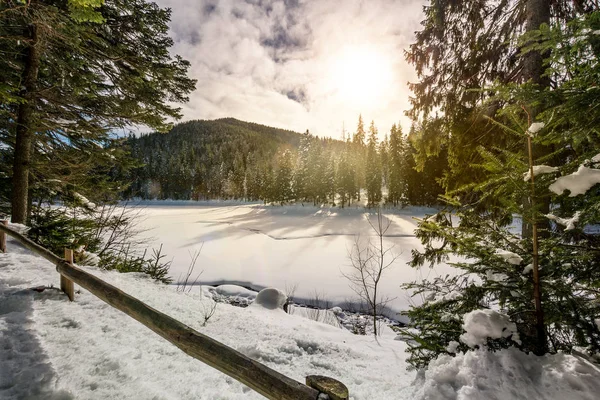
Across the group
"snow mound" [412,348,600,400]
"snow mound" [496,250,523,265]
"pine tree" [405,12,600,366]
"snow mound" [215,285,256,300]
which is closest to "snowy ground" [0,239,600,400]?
"snow mound" [412,348,600,400]

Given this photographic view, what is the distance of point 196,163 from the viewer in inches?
3595

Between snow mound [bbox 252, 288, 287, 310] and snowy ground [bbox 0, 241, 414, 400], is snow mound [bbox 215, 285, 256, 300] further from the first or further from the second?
snowy ground [bbox 0, 241, 414, 400]

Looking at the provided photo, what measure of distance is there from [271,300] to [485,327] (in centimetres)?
694

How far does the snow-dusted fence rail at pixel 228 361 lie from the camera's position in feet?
5.45

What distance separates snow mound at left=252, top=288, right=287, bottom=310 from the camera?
8414 mm

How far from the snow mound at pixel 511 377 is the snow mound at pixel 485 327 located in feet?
0.38

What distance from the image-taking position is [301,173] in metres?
55.9

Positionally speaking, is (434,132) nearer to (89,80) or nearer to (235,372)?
(235,372)

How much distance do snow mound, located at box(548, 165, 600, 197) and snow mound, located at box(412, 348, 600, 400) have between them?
1.51 m

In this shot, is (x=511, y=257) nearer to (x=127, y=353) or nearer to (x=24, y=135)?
(x=127, y=353)

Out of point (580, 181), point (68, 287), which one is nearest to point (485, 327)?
point (580, 181)

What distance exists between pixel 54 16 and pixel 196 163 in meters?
92.4

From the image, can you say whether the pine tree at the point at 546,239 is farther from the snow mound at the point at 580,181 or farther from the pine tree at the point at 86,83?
the pine tree at the point at 86,83

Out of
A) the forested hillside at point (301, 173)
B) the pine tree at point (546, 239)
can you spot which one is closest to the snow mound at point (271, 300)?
the pine tree at point (546, 239)
